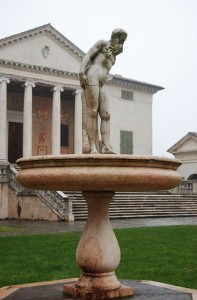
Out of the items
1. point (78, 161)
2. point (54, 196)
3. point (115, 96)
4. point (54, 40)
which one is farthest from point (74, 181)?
point (115, 96)

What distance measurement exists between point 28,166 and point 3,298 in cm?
162

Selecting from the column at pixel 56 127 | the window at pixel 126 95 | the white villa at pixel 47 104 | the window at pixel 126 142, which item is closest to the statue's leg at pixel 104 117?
the white villa at pixel 47 104

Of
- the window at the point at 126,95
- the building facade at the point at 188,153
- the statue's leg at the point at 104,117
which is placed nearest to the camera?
the statue's leg at the point at 104,117

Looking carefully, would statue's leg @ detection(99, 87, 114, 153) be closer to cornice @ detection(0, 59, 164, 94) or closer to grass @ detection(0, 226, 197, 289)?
grass @ detection(0, 226, 197, 289)

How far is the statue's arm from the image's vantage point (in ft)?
24.6

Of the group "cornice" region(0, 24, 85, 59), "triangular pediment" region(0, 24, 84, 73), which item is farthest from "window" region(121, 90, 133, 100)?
"cornice" region(0, 24, 85, 59)

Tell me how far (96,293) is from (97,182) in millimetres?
1470

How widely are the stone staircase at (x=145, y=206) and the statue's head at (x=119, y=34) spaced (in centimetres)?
1769

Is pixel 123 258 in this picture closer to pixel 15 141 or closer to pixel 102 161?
pixel 102 161

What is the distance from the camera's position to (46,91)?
130 feet

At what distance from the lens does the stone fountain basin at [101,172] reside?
5.17m

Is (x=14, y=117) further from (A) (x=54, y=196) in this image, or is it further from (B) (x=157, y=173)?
(B) (x=157, y=173)

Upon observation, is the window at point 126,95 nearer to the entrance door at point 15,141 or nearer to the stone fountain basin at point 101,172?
the entrance door at point 15,141

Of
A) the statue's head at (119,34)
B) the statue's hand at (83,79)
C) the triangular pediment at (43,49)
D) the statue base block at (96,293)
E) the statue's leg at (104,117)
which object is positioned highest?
the triangular pediment at (43,49)
